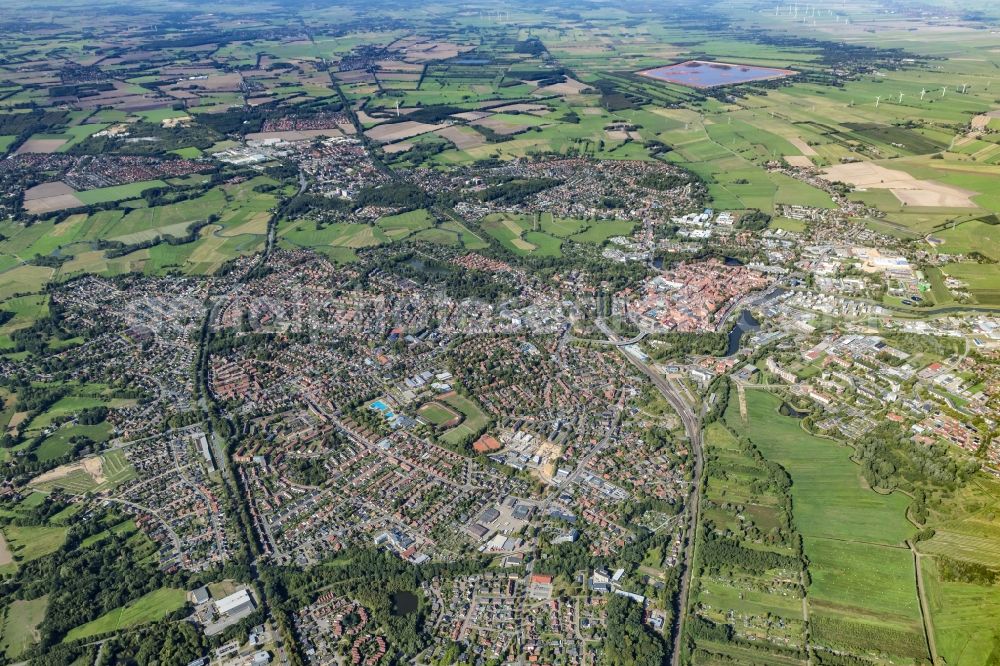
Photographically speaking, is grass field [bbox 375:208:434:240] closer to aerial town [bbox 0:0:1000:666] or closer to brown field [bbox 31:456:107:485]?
aerial town [bbox 0:0:1000:666]

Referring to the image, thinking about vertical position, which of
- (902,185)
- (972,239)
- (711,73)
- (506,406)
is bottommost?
(506,406)

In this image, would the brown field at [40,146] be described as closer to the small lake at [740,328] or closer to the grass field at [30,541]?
the grass field at [30,541]

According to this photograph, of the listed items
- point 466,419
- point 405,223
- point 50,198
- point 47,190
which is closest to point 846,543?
point 466,419

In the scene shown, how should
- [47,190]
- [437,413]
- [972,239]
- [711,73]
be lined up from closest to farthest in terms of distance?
1. [437,413]
2. [972,239]
3. [47,190]
4. [711,73]

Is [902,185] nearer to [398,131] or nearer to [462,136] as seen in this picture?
[462,136]

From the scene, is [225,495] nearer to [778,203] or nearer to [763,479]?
[763,479]

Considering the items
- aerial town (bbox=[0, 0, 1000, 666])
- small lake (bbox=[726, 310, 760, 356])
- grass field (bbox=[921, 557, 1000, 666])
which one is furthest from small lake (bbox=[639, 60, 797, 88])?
grass field (bbox=[921, 557, 1000, 666])

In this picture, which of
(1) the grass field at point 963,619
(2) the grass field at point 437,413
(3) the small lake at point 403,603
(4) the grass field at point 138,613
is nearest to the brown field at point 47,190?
(2) the grass field at point 437,413
